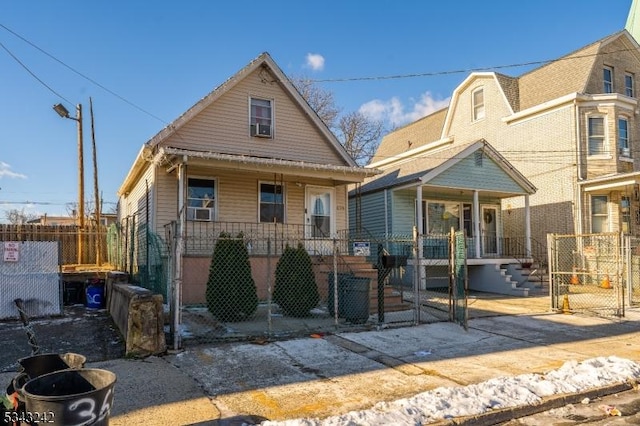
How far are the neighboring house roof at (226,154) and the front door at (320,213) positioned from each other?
1312 mm

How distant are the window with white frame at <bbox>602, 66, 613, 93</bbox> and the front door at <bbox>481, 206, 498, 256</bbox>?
7.45m

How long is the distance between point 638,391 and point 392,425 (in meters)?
3.76

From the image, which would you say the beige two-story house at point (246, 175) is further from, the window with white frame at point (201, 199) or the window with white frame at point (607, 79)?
the window with white frame at point (607, 79)

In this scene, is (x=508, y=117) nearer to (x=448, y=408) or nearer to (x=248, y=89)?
(x=248, y=89)

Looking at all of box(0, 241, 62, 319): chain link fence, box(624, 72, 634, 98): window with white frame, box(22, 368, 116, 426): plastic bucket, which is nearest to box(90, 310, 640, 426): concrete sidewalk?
box(22, 368, 116, 426): plastic bucket

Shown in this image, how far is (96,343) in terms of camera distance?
7754 millimetres

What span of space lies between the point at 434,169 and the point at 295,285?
814cm

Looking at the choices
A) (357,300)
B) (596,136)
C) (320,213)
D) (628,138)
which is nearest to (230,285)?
(357,300)

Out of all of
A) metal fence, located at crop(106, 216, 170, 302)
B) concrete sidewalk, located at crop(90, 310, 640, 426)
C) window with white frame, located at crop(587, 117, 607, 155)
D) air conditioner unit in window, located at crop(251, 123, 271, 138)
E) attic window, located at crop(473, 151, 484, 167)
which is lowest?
concrete sidewalk, located at crop(90, 310, 640, 426)

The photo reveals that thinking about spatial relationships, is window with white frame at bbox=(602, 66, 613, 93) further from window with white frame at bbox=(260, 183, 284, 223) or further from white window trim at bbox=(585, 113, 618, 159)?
window with white frame at bbox=(260, 183, 284, 223)

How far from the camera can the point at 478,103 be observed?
24297mm

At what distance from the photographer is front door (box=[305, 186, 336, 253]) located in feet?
49.3

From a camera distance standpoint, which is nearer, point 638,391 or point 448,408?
point 448,408

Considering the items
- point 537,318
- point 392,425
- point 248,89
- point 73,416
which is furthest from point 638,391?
point 248,89
